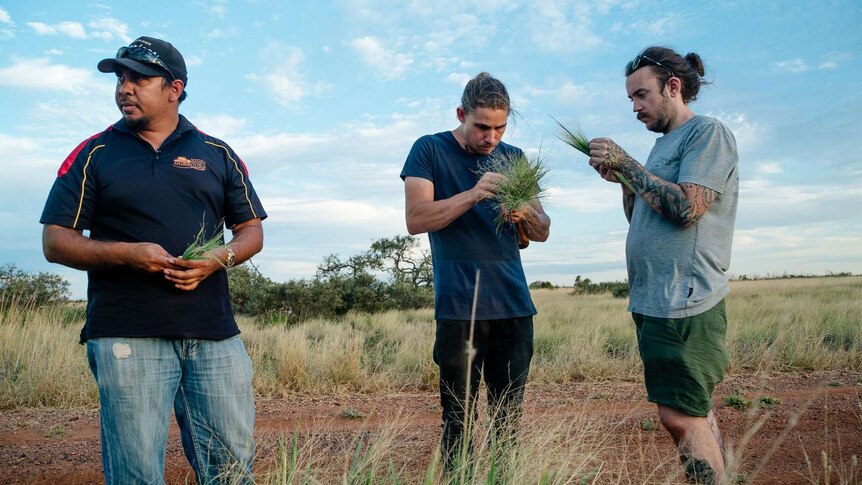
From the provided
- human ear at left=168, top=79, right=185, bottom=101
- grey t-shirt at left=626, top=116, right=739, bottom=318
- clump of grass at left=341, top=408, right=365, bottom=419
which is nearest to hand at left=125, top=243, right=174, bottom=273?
human ear at left=168, top=79, right=185, bottom=101

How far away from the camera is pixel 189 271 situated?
283 cm

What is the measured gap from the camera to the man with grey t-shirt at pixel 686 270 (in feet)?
9.64

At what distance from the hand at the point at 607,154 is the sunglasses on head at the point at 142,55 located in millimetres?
2116

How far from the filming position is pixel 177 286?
9.38 feet

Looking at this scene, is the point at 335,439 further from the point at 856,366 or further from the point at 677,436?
the point at 856,366

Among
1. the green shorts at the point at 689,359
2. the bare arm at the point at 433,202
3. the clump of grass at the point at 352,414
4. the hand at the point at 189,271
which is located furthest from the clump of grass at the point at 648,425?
the hand at the point at 189,271

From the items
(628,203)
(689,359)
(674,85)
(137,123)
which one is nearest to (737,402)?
(628,203)

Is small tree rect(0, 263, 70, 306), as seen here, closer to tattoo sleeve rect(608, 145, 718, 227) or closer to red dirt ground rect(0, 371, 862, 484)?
red dirt ground rect(0, 371, 862, 484)

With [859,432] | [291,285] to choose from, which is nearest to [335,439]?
[859,432]

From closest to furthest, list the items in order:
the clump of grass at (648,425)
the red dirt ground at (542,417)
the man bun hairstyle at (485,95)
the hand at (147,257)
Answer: the hand at (147,257), the man bun hairstyle at (485,95), the red dirt ground at (542,417), the clump of grass at (648,425)

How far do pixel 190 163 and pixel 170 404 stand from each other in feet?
3.67

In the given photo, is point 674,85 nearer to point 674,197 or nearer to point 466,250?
point 674,197

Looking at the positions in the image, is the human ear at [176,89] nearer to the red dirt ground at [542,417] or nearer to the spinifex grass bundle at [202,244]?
the spinifex grass bundle at [202,244]

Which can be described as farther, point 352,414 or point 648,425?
point 352,414
